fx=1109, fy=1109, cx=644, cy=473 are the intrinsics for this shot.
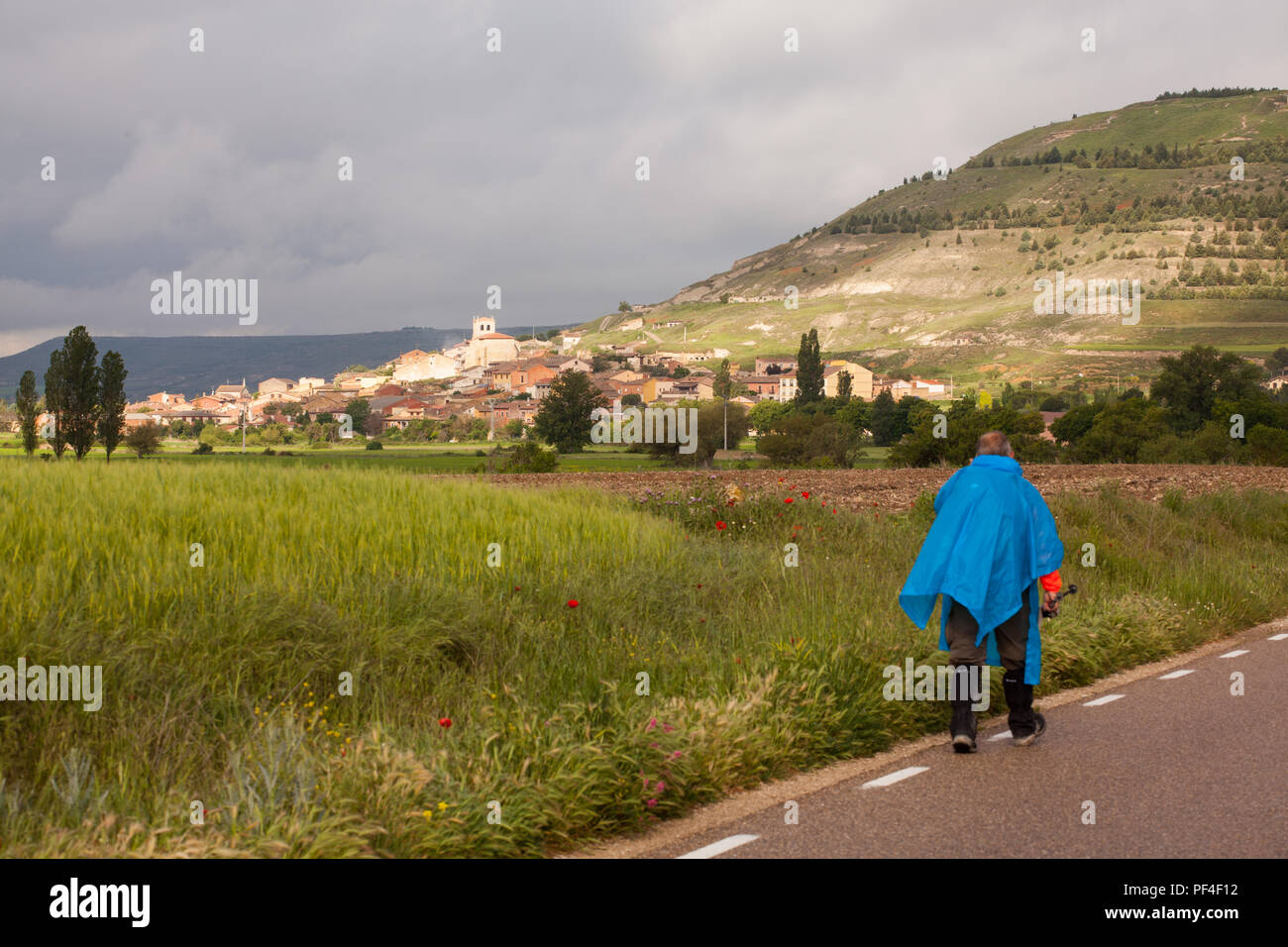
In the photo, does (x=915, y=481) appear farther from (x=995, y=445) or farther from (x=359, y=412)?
(x=359, y=412)

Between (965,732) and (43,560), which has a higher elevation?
(43,560)

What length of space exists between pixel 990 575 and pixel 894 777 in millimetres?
1477

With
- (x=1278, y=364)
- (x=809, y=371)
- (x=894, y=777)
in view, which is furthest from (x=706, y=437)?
(x=1278, y=364)

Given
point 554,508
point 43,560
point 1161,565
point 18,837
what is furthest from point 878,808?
point 1161,565

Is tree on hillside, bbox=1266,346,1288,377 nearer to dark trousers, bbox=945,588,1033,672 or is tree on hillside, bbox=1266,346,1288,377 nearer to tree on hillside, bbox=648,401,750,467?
→ tree on hillside, bbox=648,401,750,467

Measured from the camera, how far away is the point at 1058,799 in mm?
6219

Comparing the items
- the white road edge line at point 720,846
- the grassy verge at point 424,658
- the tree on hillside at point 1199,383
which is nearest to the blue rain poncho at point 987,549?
the grassy verge at point 424,658

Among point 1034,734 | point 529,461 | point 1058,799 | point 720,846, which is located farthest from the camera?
point 529,461

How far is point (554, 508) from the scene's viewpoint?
50.9 ft

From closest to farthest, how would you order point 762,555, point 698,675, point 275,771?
point 275,771, point 698,675, point 762,555

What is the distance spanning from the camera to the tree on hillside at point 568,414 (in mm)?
93750
